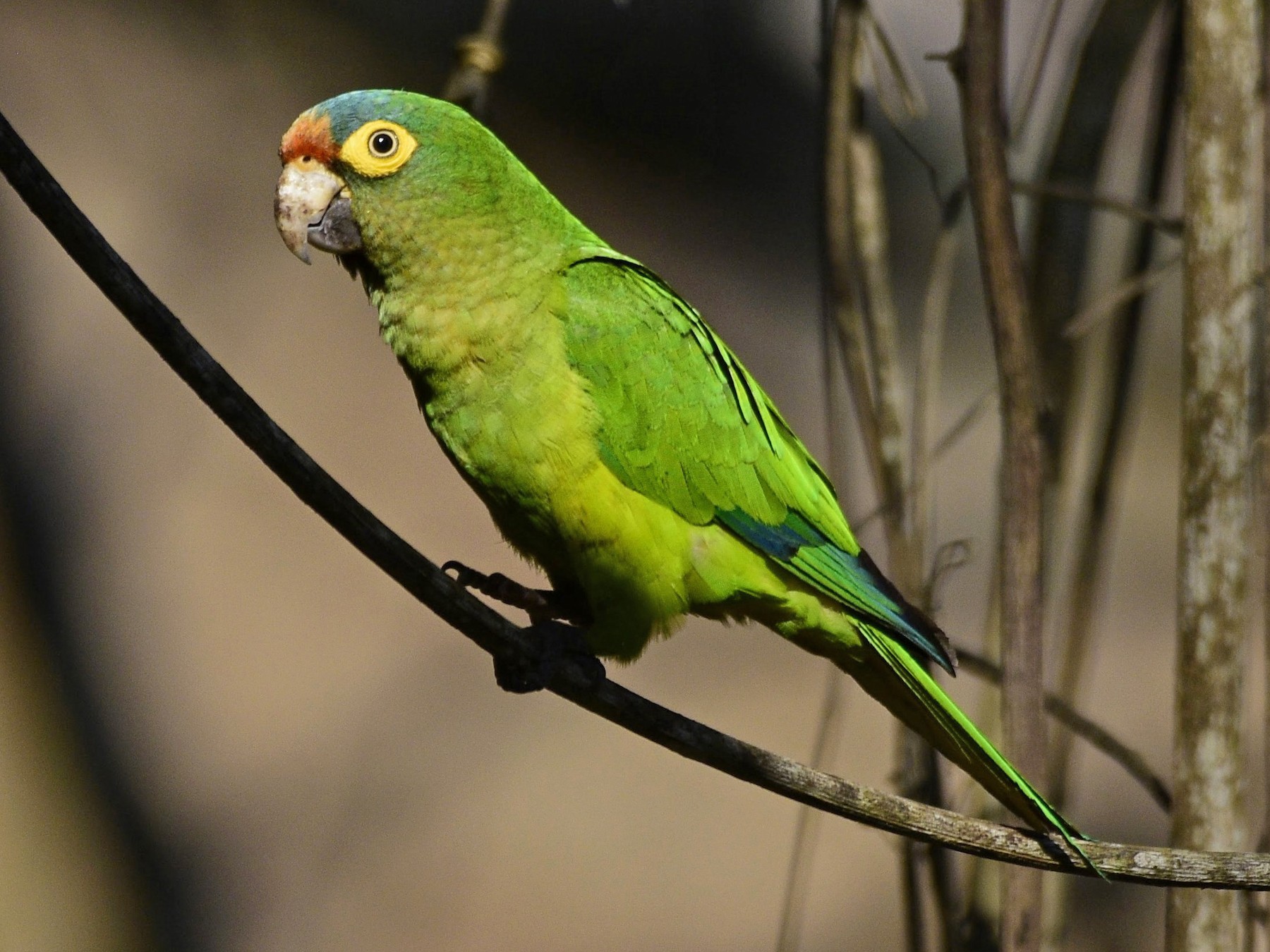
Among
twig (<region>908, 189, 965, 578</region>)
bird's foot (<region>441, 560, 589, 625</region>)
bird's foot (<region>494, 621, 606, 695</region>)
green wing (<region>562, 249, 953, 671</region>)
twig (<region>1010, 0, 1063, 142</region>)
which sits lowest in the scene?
bird's foot (<region>494, 621, 606, 695</region>)

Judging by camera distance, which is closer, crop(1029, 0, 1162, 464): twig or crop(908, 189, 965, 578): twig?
crop(908, 189, 965, 578): twig

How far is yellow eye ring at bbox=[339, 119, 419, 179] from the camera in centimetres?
235

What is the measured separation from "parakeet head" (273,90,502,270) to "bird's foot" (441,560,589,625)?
0.65 m

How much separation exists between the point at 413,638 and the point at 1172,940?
3535 millimetres

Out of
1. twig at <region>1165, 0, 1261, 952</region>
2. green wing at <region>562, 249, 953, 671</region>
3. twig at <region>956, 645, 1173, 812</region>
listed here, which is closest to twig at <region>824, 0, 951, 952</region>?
twig at <region>956, 645, 1173, 812</region>

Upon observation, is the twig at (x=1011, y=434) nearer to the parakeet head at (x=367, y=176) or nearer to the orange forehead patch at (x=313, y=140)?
the parakeet head at (x=367, y=176)

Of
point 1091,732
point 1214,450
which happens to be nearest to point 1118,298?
point 1214,450

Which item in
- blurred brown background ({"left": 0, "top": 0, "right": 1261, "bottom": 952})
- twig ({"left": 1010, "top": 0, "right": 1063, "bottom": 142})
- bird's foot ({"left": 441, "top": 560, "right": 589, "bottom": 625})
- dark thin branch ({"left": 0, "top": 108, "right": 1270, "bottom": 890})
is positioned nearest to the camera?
dark thin branch ({"left": 0, "top": 108, "right": 1270, "bottom": 890})

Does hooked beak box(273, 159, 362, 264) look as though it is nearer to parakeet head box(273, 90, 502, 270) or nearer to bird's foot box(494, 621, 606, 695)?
parakeet head box(273, 90, 502, 270)

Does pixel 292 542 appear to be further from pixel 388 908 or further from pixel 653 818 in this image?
pixel 653 818

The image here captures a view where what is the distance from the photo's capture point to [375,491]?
5.28 m

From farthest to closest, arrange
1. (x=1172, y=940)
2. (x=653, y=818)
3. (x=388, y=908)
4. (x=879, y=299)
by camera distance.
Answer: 1. (x=653, y=818)
2. (x=388, y=908)
3. (x=879, y=299)
4. (x=1172, y=940)

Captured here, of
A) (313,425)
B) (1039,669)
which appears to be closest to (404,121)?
(1039,669)

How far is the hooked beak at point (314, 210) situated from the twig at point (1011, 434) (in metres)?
1.23
